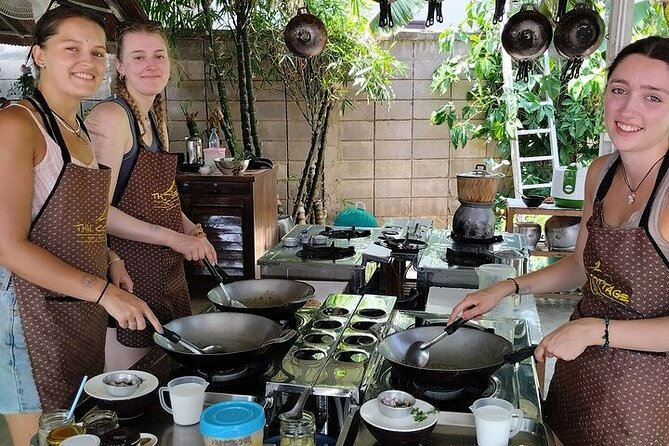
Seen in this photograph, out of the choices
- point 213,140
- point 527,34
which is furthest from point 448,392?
point 213,140

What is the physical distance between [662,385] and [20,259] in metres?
1.62

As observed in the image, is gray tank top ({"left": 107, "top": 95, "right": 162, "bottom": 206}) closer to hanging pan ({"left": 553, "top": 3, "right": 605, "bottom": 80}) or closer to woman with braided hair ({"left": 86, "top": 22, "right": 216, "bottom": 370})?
woman with braided hair ({"left": 86, "top": 22, "right": 216, "bottom": 370})

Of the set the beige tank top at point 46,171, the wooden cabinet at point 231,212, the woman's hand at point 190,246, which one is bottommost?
the wooden cabinet at point 231,212

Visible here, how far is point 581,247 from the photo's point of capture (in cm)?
182

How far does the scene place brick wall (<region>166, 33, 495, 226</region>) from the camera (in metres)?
5.69

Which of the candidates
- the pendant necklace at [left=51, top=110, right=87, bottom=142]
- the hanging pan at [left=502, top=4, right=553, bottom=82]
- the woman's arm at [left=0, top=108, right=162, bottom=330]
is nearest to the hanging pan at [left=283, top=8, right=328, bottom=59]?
the hanging pan at [left=502, top=4, right=553, bottom=82]

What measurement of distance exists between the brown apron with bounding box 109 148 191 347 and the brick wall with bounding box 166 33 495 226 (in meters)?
3.67

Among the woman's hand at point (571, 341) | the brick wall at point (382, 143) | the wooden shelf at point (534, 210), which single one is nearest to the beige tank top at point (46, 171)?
the woman's hand at point (571, 341)

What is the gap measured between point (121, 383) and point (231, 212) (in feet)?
10.7

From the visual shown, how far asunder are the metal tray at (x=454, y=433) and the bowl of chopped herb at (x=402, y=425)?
0.04 metres

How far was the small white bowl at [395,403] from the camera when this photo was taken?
1.21 m

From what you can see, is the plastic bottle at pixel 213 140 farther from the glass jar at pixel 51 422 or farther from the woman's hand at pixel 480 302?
the glass jar at pixel 51 422

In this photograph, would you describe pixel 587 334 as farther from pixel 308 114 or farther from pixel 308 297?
pixel 308 114

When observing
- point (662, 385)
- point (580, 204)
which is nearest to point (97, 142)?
point (662, 385)
